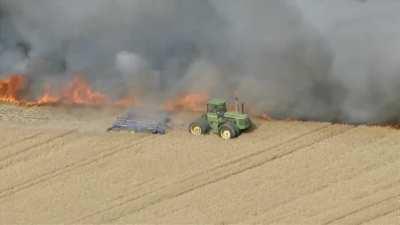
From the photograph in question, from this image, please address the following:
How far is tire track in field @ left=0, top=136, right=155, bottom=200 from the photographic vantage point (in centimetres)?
1648

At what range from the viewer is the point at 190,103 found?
20500 millimetres

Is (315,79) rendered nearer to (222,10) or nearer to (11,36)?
(222,10)

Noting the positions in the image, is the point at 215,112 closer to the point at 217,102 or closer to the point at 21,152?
the point at 217,102

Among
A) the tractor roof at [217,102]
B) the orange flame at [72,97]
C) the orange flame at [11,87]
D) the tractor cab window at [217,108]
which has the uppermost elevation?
the orange flame at [11,87]

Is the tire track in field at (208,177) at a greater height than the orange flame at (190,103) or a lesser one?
lesser

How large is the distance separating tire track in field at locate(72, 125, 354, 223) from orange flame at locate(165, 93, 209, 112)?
3.16 m

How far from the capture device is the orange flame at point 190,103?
20.4 meters

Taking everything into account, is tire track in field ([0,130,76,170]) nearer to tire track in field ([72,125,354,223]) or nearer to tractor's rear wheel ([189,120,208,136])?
tractor's rear wheel ([189,120,208,136])

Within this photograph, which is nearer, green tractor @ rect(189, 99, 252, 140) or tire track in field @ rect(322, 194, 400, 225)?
tire track in field @ rect(322, 194, 400, 225)

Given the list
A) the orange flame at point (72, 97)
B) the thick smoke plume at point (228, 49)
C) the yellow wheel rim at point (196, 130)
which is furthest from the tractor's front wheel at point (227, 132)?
the orange flame at point (72, 97)

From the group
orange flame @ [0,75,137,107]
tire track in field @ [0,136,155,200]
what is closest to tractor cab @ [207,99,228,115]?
tire track in field @ [0,136,155,200]

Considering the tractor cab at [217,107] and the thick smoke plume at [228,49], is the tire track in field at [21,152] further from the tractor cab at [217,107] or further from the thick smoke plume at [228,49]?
the tractor cab at [217,107]

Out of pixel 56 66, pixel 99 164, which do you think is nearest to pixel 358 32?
pixel 99 164

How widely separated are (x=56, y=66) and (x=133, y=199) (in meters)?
7.47
